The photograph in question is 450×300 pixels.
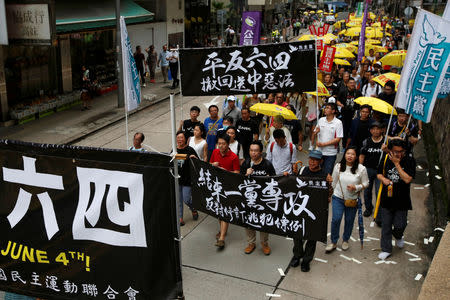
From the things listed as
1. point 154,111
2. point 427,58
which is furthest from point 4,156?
point 154,111

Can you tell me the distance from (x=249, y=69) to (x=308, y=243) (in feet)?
10.1

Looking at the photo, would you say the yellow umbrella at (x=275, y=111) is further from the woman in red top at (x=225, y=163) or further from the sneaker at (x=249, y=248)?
the sneaker at (x=249, y=248)

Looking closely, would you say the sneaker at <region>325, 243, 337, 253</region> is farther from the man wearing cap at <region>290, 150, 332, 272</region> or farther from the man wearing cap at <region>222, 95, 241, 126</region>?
the man wearing cap at <region>222, 95, 241, 126</region>

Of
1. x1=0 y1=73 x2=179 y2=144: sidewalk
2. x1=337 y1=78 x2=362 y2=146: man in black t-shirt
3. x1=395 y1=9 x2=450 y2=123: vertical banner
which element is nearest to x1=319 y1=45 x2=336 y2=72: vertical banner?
x1=337 y1=78 x2=362 y2=146: man in black t-shirt

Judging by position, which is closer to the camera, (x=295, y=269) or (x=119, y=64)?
(x=295, y=269)

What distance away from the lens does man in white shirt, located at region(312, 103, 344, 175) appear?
815cm

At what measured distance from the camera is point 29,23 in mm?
12469

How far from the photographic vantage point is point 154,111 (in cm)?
1683

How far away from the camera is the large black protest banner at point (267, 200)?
18.0 ft

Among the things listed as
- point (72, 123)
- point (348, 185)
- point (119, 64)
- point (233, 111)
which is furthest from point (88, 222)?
point (119, 64)

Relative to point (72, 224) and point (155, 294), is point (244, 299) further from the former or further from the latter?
point (72, 224)

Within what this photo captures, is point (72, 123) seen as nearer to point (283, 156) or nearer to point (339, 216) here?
point (283, 156)

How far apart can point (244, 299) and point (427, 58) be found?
4091mm

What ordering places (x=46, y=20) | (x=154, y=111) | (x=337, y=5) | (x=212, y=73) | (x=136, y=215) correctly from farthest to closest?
1. (x=337, y=5)
2. (x=154, y=111)
3. (x=46, y=20)
4. (x=212, y=73)
5. (x=136, y=215)
